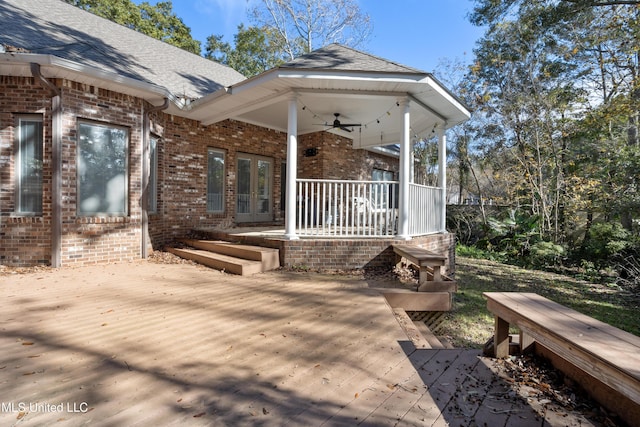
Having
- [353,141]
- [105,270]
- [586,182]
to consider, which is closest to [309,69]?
[105,270]

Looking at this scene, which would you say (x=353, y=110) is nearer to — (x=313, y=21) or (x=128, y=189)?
(x=128, y=189)

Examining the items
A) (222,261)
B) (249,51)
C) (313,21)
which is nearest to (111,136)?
(222,261)

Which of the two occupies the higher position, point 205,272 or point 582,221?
point 582,221

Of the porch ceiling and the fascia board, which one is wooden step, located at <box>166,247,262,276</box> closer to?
the porch ceiling

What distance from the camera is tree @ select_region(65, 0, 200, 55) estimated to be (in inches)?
655

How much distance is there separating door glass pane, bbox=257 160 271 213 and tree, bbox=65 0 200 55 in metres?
14.3

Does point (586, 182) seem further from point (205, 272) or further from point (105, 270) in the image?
point (105, 270)

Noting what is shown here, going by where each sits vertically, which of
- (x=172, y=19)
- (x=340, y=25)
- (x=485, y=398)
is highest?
(x=172, y=19)

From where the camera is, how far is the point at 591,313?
5930 millimetres

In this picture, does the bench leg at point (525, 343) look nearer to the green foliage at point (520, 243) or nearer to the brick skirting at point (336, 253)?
the brick skirting at point (336, 253)

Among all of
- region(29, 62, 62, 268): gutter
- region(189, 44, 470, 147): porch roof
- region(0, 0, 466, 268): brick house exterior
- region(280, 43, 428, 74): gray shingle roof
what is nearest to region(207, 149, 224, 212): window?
region(0, 0, 466, 268): brick house exterior

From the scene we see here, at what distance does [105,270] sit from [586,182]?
44.0ft

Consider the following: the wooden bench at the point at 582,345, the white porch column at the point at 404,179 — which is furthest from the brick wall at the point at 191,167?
the wooden bench at the point at 582,345

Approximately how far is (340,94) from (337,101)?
0.89m
